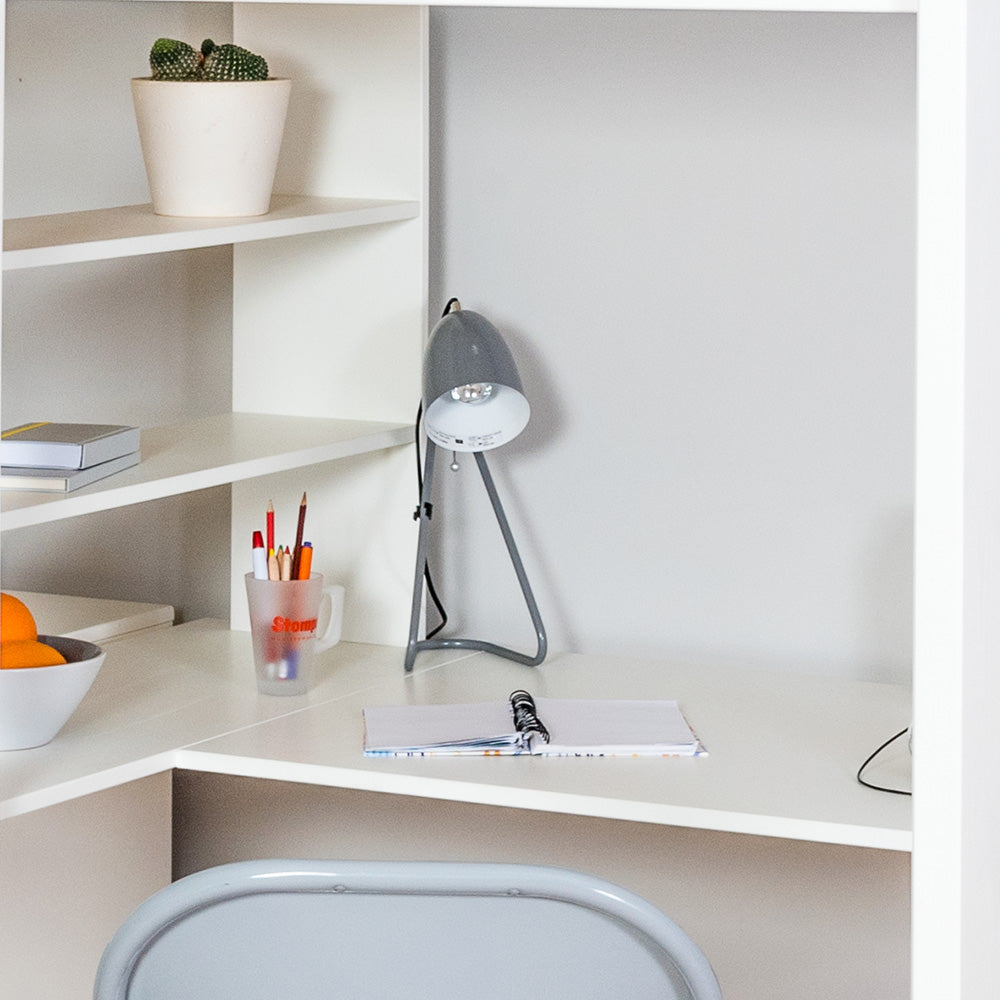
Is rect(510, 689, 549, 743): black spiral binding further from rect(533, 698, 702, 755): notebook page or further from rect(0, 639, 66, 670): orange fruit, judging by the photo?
rect(0, 639, 66, 670): orange fruit

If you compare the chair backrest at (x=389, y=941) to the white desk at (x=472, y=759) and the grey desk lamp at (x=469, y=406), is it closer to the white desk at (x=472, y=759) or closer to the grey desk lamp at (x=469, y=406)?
the white desk at (x=472, y=759)

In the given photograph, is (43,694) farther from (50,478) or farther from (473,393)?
(473,393)

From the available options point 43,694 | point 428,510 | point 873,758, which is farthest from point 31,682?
point 873,758

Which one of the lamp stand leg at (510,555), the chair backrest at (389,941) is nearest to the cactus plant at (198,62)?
the lamp stand leg at (510,555)

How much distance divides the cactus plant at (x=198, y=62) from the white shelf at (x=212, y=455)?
1.32 feet

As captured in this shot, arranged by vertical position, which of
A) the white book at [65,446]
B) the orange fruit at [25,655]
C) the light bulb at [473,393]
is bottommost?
the orange fruit at [25,655]

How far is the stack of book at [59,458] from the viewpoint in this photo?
162cm

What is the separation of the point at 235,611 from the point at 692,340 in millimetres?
669

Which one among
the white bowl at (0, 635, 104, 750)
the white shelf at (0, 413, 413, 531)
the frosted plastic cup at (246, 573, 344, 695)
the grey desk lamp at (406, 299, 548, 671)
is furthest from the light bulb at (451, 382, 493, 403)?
the white bowl at (0, 635, 104, 750)

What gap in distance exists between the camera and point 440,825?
6.91ft

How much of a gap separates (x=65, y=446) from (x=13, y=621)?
0.18 meters

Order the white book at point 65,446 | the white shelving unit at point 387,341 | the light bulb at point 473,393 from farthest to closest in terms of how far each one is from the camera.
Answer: the light bulb at point 473,393, the white book at point 65,446, the white shelving unit at point 387,341

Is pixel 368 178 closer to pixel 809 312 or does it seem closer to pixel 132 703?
pixel 809 312

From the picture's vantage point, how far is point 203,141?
5.98 ft
